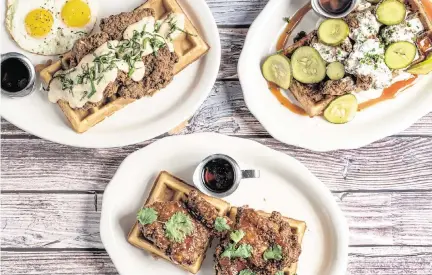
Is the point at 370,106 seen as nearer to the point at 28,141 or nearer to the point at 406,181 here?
the point at 406,181

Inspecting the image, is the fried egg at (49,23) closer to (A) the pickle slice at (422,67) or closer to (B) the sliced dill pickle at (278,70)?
(B) the sliced dill pickle at (278,70)

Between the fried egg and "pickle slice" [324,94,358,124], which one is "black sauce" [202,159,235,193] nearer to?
"pickle slice" [324,94,358,124]

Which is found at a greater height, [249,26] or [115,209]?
[249,26]

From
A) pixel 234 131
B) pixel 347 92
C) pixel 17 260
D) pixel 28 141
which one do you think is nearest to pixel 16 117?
pixel 28 141

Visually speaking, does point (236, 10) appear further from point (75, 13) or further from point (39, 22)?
point (39, 22)

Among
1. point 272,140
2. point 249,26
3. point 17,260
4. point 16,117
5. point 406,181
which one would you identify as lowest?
point 17,260

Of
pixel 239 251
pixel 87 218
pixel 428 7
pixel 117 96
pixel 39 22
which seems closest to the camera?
pixel 239 251

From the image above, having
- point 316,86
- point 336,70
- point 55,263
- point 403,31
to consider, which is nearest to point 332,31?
point 336,70
